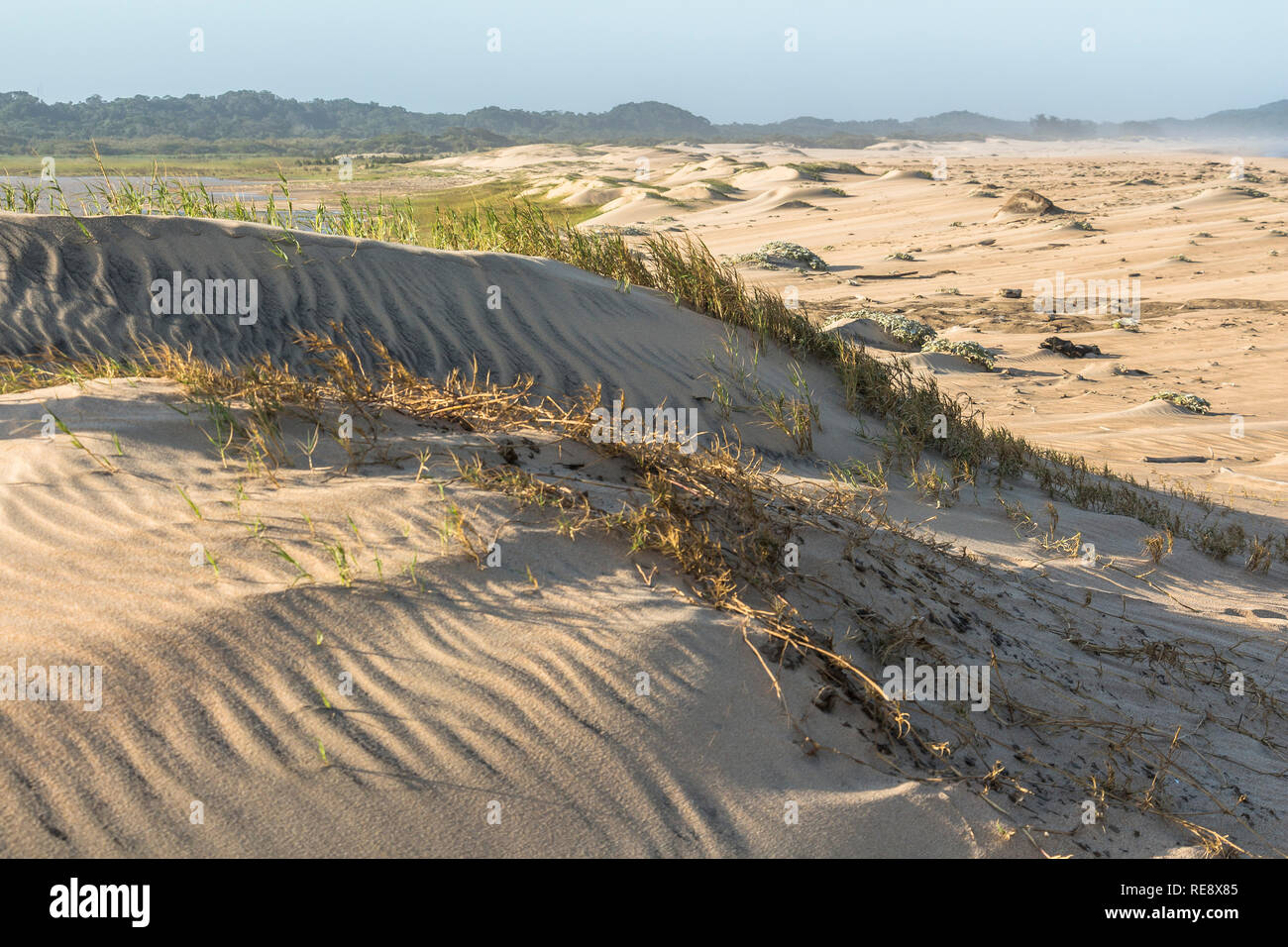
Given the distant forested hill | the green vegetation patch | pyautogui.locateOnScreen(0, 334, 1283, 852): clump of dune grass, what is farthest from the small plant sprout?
the distant forested hill

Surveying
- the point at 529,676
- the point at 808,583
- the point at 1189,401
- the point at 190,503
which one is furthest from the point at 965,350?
the point at 190,503

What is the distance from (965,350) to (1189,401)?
2.74m

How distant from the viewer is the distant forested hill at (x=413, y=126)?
3760 inches

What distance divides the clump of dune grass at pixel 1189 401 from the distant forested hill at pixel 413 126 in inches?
2971

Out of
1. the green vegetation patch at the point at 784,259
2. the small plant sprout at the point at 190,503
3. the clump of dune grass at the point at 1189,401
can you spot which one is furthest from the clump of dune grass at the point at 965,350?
the small plant sprout at the point at 190,503

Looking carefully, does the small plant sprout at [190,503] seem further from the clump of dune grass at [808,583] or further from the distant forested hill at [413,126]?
the distant forested hill at [413,126]

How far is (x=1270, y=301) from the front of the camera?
1445 cm

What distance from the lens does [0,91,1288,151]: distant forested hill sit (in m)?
95.5

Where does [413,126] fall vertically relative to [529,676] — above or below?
above

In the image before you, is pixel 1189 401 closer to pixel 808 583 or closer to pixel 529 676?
pixel 808 583

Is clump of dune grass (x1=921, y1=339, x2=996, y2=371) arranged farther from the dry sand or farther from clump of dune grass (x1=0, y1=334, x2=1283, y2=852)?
clump of dune grass (x1=0, y1=334, x2=1283, y2=852)

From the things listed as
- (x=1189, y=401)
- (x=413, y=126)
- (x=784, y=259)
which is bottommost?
(x=1189, y=401)

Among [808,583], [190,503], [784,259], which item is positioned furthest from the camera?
[784,259]

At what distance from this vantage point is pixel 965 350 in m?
12.0
